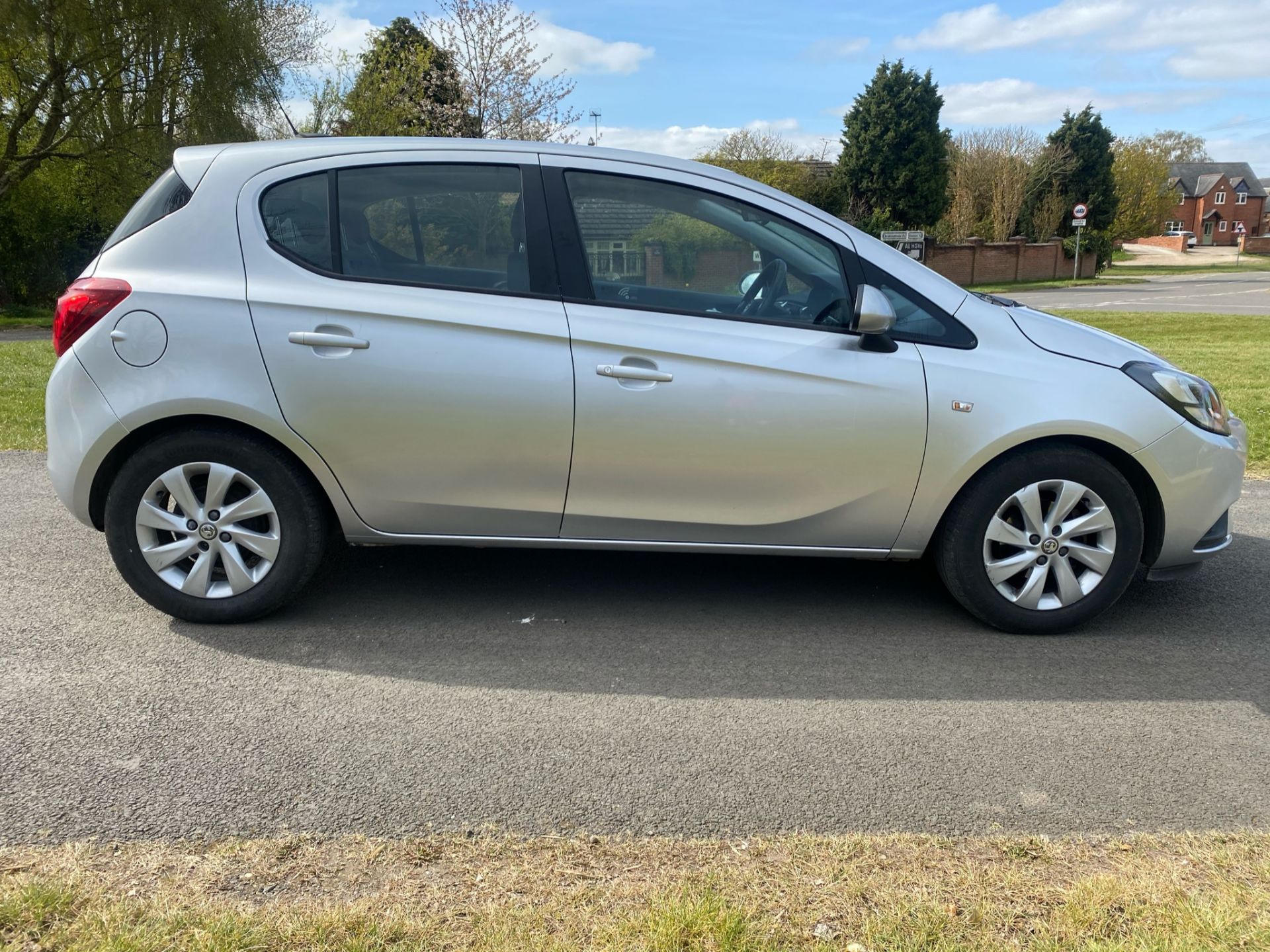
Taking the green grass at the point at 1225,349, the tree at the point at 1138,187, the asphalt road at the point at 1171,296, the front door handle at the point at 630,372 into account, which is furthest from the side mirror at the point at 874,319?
the tree at the point at 1138,187

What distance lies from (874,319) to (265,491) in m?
2.38

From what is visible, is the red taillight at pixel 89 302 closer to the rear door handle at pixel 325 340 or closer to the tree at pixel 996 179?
the rear door handle at pixel 325 340

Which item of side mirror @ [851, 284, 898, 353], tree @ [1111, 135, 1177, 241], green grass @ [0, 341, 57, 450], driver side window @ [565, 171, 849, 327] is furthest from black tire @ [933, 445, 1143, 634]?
tree @ [1111, 135, 1177, 241]

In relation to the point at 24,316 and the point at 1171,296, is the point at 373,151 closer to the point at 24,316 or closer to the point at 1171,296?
the point at 24,316

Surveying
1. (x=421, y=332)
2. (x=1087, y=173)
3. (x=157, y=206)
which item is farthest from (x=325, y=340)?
(x=1087, y=173)

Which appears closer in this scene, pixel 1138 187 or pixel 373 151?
pixel 373 151

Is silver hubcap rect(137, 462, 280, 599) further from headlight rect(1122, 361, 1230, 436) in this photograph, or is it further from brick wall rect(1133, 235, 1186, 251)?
brick wall rect(1133, 235, 1186, 251)

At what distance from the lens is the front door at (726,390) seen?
379 centimetres

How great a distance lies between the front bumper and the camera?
3.99 metres

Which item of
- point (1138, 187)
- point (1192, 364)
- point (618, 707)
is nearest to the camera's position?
point (618, 707)

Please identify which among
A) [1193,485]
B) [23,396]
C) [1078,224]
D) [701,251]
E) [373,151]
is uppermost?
[1078,224]

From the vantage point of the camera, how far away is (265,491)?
3.86 m

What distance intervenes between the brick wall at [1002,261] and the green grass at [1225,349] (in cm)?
2091

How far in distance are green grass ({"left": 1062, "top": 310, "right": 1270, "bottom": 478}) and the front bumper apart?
3.41m
